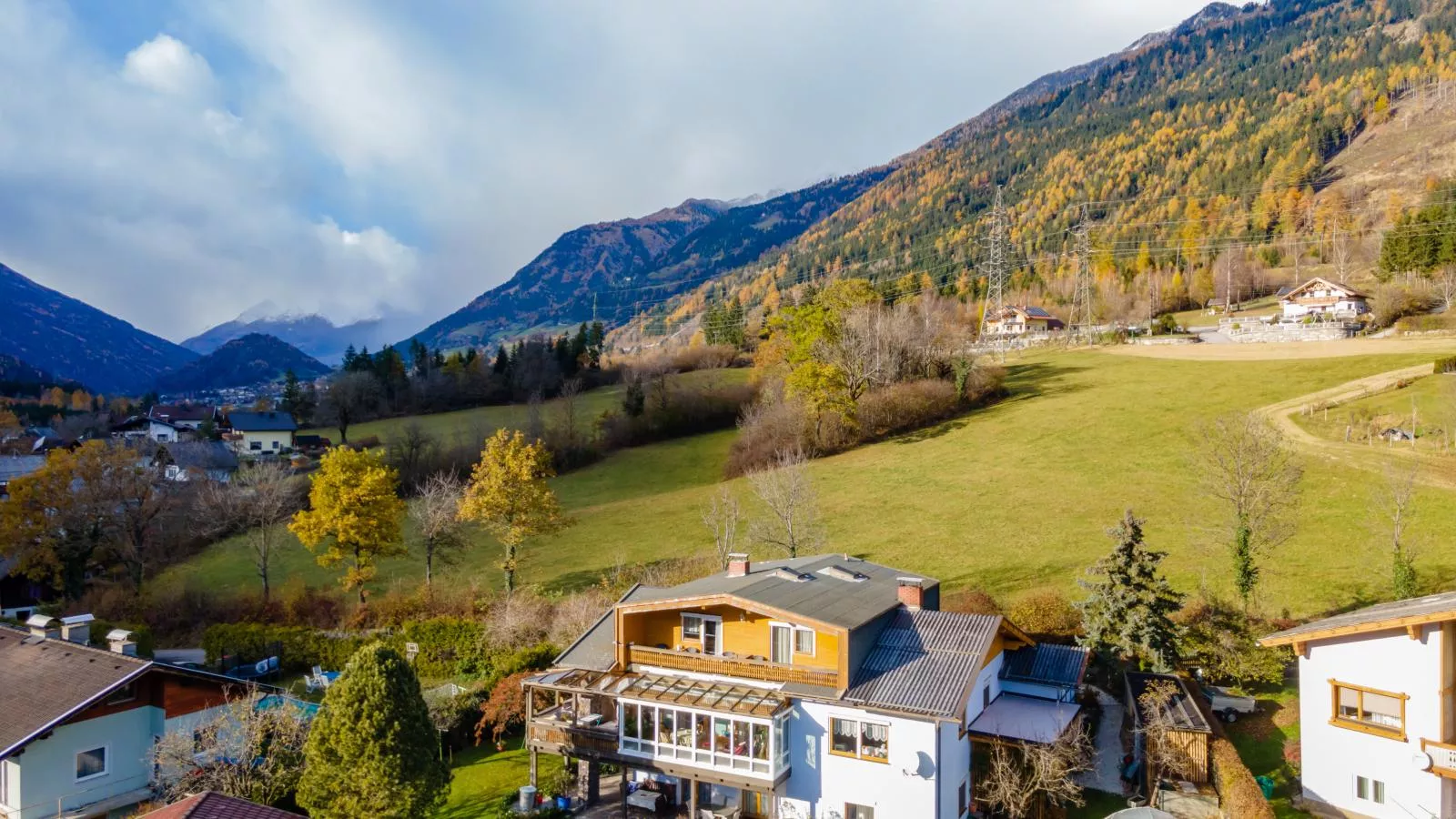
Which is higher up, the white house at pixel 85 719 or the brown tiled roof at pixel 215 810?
the brown tiled roof at pixel 215 810

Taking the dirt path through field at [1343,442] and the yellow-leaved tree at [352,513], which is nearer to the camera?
the yellow-leaved tree at [352,513]

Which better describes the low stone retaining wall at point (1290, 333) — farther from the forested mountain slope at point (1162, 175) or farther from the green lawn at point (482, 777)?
the green lawn at point (482, 777)

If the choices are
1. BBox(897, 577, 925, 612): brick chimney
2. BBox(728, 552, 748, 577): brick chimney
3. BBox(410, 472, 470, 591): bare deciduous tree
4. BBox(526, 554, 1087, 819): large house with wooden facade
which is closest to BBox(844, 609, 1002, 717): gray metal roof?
BBox(526, 554, 1087, 819): large house with wooden facade

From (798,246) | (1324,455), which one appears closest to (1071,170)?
(798,246)

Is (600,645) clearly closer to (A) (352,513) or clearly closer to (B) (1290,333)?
(A) (352,513)

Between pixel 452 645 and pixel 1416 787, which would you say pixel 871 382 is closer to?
pixel 452 645

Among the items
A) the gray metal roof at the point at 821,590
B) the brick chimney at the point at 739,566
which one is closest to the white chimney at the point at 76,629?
the gray metal roof at the point at 821,590
